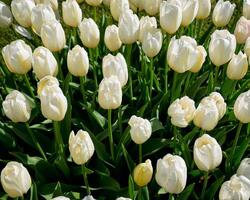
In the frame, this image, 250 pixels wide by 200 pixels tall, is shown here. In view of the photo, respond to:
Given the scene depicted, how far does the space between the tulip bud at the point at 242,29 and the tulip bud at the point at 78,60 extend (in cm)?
74

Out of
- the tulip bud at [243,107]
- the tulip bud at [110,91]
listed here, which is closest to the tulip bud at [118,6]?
the tulip bud at [110,91]

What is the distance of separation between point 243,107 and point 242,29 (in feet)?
1.97

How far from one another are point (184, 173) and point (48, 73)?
667 mm

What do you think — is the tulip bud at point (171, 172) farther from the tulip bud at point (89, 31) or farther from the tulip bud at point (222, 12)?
the tulip bud at point (222, 12)

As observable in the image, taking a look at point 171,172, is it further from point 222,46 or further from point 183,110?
point 222,46

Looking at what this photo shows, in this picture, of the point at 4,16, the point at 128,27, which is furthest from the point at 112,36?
the point at 4,16

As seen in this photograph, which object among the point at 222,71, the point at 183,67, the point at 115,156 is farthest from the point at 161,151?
the point at 222,71

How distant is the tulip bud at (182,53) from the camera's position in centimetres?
198

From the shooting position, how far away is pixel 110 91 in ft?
6.01

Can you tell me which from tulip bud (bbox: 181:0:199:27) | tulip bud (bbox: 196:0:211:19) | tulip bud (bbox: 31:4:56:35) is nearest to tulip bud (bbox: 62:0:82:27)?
tulip bud (bbox: 31:4:56:35)

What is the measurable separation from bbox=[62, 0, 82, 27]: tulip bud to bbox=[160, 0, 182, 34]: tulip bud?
0.38 metres

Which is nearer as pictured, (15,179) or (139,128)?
(15,179)

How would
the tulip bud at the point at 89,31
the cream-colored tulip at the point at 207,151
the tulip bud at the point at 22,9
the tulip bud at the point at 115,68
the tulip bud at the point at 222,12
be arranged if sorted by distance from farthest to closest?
the tulip bud at the point at 222,12
the tulip bud at the point at 22,9
the tulip bud at the point at 89,31
the tulip bud at the point at 115,68
the cream-colored tulip at the point at 207,151

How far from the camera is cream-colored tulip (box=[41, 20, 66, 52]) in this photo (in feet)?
6.83
